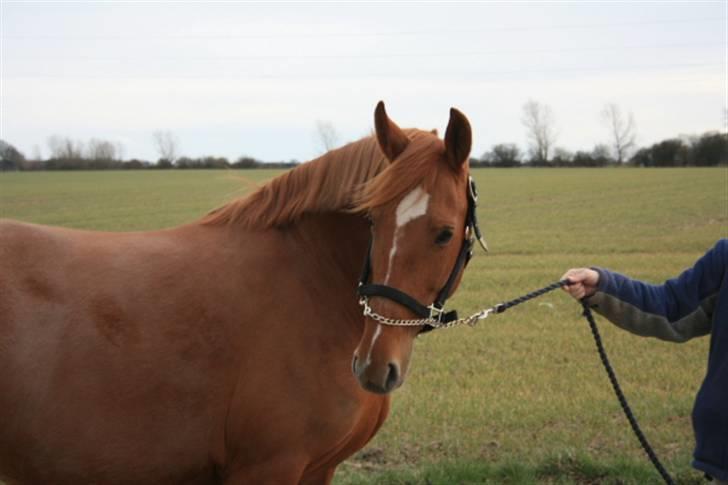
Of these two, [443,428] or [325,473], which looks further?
[443,428]

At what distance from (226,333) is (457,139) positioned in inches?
55.1

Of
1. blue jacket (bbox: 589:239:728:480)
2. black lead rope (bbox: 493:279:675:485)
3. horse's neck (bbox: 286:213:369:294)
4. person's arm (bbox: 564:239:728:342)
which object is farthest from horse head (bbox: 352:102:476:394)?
blue jacket (bbox: 589:239:728:480)

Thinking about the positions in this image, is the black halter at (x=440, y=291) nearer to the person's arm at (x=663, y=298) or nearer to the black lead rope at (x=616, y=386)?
the black lead rope at (x=616, y=386)

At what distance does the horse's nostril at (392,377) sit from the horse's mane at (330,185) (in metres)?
0.72

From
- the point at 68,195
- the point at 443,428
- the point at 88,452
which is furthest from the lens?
the point at 68,195

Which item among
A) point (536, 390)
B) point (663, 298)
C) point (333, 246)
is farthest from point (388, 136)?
point (536, 390)

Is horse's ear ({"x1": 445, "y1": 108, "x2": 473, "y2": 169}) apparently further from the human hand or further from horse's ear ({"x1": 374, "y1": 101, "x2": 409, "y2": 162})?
the human hand

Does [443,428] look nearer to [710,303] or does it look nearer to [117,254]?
[710,303]

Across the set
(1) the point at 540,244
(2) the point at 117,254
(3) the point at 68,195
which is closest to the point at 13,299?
(2) the point at 117,254

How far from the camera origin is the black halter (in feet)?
9.41

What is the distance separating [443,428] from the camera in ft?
20.3

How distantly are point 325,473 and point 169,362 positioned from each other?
1030mm

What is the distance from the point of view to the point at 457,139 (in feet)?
10.0

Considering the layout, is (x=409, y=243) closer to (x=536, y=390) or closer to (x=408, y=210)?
(x=408, y=210)
